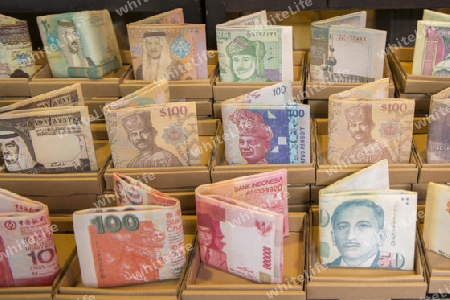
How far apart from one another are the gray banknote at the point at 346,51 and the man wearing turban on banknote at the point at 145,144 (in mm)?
A: 847

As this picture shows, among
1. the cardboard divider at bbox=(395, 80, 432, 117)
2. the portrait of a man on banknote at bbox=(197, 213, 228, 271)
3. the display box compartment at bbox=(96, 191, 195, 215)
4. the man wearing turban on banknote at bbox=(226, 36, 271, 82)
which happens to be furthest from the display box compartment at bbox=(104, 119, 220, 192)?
the cardboard divider at bbox=(395, 80, 432, 117)

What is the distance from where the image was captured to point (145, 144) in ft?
8.49

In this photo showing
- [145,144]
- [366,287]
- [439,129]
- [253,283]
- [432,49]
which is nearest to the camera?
[366,287]

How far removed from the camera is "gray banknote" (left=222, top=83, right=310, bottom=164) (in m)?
2.52

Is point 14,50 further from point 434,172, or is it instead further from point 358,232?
point 434,172

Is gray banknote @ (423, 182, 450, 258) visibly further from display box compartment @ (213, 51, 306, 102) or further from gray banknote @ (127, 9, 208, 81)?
gray banknote @ (127, 9, 208, 81)

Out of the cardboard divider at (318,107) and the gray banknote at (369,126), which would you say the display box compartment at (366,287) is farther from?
the cardboard divider at (318,107)

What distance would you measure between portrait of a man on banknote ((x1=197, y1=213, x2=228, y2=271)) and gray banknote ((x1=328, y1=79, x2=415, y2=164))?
619 millimetres

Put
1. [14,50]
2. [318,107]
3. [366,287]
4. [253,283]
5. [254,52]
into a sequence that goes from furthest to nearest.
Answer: [14,50], [318,107], [254,52], [253,283], [366,287]

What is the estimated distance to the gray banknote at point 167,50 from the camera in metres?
2.91

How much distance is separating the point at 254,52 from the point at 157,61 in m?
0.48

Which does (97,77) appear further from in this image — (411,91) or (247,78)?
(411,91)

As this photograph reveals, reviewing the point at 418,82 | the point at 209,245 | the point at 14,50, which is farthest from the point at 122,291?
the point at 418,82

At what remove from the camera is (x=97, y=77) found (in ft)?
10.1
